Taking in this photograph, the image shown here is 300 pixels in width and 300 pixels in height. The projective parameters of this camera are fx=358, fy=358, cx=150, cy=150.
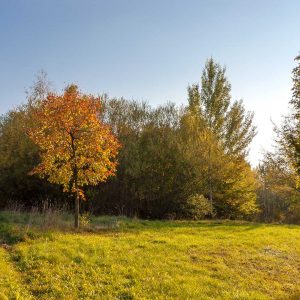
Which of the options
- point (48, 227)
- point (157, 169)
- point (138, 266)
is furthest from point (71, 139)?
point (157, 169)

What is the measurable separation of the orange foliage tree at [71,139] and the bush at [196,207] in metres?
12.8

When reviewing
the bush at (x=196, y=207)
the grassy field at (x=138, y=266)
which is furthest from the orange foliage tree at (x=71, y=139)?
the bush at (x=196, y=207)

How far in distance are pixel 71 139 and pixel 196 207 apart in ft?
48.5

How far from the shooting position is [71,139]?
60.7 ft

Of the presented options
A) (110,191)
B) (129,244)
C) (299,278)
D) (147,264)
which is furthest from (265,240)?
(110,191)

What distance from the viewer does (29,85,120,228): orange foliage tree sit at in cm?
1786

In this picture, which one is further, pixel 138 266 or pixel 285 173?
pixel 285 173

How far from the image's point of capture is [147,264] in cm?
1238

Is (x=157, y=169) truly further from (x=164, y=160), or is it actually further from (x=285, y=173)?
(x=285, y=173)

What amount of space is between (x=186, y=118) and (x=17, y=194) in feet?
53.6

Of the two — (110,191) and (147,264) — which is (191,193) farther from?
(147,264)

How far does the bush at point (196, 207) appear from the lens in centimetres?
2955

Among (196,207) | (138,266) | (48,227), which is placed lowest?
(138,266)

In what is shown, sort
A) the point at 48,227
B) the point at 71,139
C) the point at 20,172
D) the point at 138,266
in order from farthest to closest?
the point at 20,172, the point at 71,139, the point at 48,227, the point at 138,266
